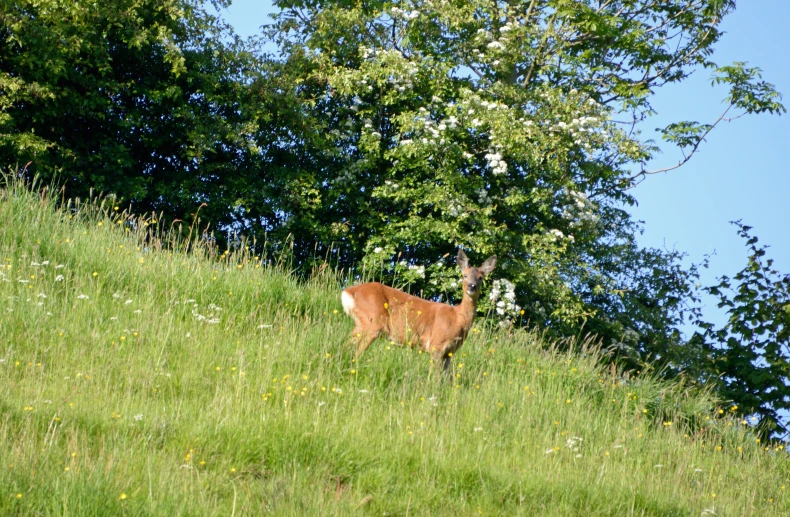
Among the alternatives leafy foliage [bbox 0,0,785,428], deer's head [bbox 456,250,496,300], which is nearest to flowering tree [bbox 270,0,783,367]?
leafy foliage [bbox 0,0,785,428]

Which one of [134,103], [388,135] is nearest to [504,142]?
[388,135]

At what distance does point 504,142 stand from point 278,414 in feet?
35.7

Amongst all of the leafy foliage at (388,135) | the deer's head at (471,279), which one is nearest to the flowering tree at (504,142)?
the leafy foliage at (388,135)

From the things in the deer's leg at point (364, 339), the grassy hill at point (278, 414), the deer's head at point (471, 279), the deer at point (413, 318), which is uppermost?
the deer's head at point (471, 279)

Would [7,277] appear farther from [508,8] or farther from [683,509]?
[508,8]

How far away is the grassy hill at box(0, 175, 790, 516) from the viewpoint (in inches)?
224

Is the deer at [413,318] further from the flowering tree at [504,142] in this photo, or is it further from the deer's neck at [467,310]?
the flowering tree at [504,142]

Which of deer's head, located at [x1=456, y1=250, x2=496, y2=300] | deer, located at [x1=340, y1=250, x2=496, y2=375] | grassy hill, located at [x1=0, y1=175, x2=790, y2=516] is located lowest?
grassy hill, located at [x1=0, y1=175, x2=790, y2=516]

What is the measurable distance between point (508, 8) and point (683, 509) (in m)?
14.9

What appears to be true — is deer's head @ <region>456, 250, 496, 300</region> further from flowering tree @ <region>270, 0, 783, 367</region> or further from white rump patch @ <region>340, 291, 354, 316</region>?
flowering tree @ <region>270, 0, 783, 367</region>

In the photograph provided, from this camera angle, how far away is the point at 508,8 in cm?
1961

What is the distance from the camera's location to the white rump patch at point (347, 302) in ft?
31.5

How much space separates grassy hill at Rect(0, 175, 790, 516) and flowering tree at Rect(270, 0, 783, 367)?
5852 millimetres

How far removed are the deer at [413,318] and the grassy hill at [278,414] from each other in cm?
23
